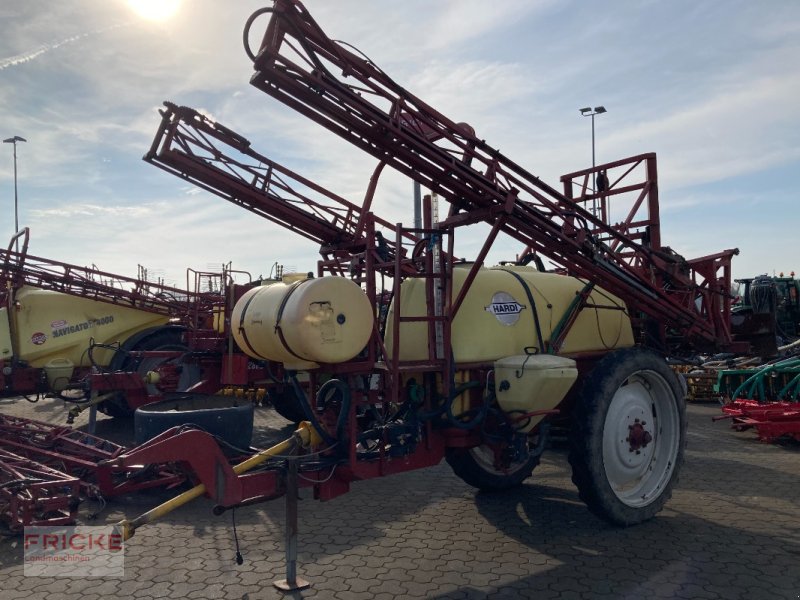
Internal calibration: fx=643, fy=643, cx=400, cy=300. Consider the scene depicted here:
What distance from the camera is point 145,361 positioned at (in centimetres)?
1009

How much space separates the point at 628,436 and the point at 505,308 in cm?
153

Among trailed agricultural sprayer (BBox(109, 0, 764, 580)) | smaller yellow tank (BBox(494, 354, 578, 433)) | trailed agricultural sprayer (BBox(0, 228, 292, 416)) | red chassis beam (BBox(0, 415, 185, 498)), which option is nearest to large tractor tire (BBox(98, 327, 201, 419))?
trailed agricultural sprayer (BBox(0, 228, 292, 416))

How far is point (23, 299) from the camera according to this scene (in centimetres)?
1059

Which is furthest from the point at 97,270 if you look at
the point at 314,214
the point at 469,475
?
the point at 469,475

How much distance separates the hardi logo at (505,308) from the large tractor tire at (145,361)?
582cm

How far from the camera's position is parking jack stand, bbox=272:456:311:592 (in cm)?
405

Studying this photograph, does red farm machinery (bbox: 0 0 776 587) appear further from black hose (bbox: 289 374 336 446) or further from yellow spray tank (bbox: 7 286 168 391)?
yellow spray tank (bbox: 7 286 168 391)

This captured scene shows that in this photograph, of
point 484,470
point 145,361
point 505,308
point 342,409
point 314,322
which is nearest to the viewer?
point 314,322

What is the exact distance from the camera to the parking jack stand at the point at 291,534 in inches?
159

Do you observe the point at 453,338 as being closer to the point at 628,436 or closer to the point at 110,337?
the point at 628,436

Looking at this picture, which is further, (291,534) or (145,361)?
(145,361)

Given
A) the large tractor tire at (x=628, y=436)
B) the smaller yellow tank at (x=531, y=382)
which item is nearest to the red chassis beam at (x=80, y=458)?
the smaller yellow tank at (x=531, y=382)

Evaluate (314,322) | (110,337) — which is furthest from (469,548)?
(110,337)

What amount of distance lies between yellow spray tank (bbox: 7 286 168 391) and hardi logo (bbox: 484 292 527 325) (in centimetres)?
829
